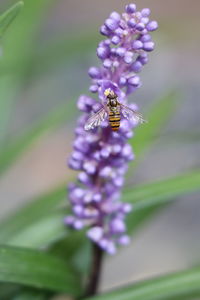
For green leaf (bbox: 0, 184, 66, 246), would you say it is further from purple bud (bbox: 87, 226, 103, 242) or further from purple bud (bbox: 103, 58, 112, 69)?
purple bud (bbox: 103, 58, 112, 69)

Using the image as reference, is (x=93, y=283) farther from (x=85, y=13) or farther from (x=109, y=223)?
(x=85, y=13)

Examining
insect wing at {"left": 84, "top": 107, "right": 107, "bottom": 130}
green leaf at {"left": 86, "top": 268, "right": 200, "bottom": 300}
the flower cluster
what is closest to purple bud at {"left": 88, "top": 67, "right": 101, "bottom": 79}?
the flower cluster

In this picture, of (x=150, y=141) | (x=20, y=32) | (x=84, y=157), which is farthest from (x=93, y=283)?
(x=20, y=32)

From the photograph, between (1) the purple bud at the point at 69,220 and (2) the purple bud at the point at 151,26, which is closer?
(2) the purple bud at the point at 151,26

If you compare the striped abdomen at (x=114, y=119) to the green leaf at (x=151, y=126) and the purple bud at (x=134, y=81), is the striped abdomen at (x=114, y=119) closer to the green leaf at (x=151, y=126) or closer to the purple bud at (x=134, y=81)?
the purple bud at (x=134, y=81)

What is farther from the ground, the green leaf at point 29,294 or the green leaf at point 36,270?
the green leaf at point 36,270

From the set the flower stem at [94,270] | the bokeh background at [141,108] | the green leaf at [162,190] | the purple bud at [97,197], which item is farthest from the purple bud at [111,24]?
the bokeh background at [141,108]

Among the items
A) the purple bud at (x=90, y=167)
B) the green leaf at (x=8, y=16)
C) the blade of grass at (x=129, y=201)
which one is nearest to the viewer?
the green leaf at (x=8, y=16)
